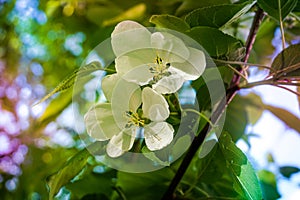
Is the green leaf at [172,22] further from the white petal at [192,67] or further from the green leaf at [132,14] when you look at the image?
the green leaf at [132,14]

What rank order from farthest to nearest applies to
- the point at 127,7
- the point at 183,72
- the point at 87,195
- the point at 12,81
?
the point at 12,81 < the point at 127,7 < the point at 87,195 < the point at 183,72

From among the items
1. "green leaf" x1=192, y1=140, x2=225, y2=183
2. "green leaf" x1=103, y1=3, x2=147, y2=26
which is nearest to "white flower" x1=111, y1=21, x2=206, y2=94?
"green leaf" x1=192, y1=140, x2=225, y2=183

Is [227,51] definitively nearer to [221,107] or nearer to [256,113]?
[221,107]

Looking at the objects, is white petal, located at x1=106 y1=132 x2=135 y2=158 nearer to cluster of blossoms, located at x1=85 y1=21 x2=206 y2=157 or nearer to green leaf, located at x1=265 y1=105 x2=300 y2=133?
cluster of blossoms, located at x1=85 y1=21 x2=206 y2=157

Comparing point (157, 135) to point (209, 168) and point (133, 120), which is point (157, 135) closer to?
point (133, 120)

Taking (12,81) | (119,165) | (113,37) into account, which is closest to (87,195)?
(119,165)

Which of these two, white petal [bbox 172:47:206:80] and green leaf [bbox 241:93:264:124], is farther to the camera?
green leaf [bbox 241:93:264:124]

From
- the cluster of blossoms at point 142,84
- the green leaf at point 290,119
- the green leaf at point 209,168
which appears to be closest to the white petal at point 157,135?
the cluster of blossoms at point 142,84
